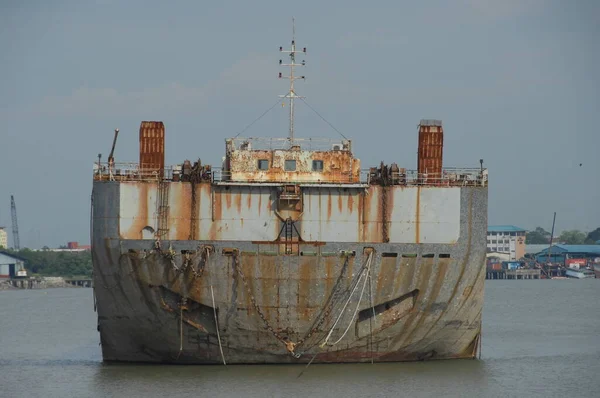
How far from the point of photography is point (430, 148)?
36.9 metres

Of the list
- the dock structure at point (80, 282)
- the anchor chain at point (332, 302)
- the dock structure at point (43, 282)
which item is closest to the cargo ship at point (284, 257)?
the anchor chain at point (332, 302)

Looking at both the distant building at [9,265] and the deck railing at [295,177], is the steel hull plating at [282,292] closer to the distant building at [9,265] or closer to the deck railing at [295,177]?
the deck railing at [295,177]

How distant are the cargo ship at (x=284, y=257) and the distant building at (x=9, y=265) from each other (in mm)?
145777

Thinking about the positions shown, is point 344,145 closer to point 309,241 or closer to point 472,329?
point 309,241

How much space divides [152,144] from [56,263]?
519 feet

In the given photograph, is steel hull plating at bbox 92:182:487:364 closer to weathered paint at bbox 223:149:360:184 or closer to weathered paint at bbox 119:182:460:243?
weathered paint at bbox 119:182:460:243

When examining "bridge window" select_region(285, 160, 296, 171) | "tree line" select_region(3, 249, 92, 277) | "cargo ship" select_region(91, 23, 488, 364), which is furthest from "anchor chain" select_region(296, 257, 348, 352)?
"tree line" select_region(3, 249, 92, 277)

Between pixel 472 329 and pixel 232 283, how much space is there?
8123 mm

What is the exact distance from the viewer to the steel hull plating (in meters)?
33.8

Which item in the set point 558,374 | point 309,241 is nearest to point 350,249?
point 309,241

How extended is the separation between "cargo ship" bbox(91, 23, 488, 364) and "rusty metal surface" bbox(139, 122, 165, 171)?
42 cm

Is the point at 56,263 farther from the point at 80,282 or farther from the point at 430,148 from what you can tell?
the point at 430,148

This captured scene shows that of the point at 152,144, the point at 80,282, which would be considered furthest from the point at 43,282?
the point at 152,144

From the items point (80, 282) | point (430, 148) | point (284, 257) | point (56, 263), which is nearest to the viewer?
point (284, 257)
